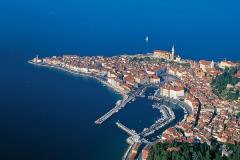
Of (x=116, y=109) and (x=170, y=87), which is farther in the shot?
(x=170, y=87)

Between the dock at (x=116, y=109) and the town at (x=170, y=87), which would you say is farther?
the dock at (x=116, y=109)

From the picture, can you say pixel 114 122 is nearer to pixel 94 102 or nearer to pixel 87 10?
pixel 94 102

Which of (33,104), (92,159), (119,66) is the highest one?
(119,66)

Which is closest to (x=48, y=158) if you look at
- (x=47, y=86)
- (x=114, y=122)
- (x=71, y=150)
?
(x=71, y=150)

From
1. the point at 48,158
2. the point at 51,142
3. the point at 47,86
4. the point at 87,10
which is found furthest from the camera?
the point at 87,10

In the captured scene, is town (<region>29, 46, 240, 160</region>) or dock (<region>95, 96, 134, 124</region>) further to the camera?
dock (<region>95, 96, 134, 124</region>)

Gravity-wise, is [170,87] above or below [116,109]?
above

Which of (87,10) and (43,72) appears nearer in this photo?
(43,72)

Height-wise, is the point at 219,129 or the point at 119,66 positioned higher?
the point at 119,66
